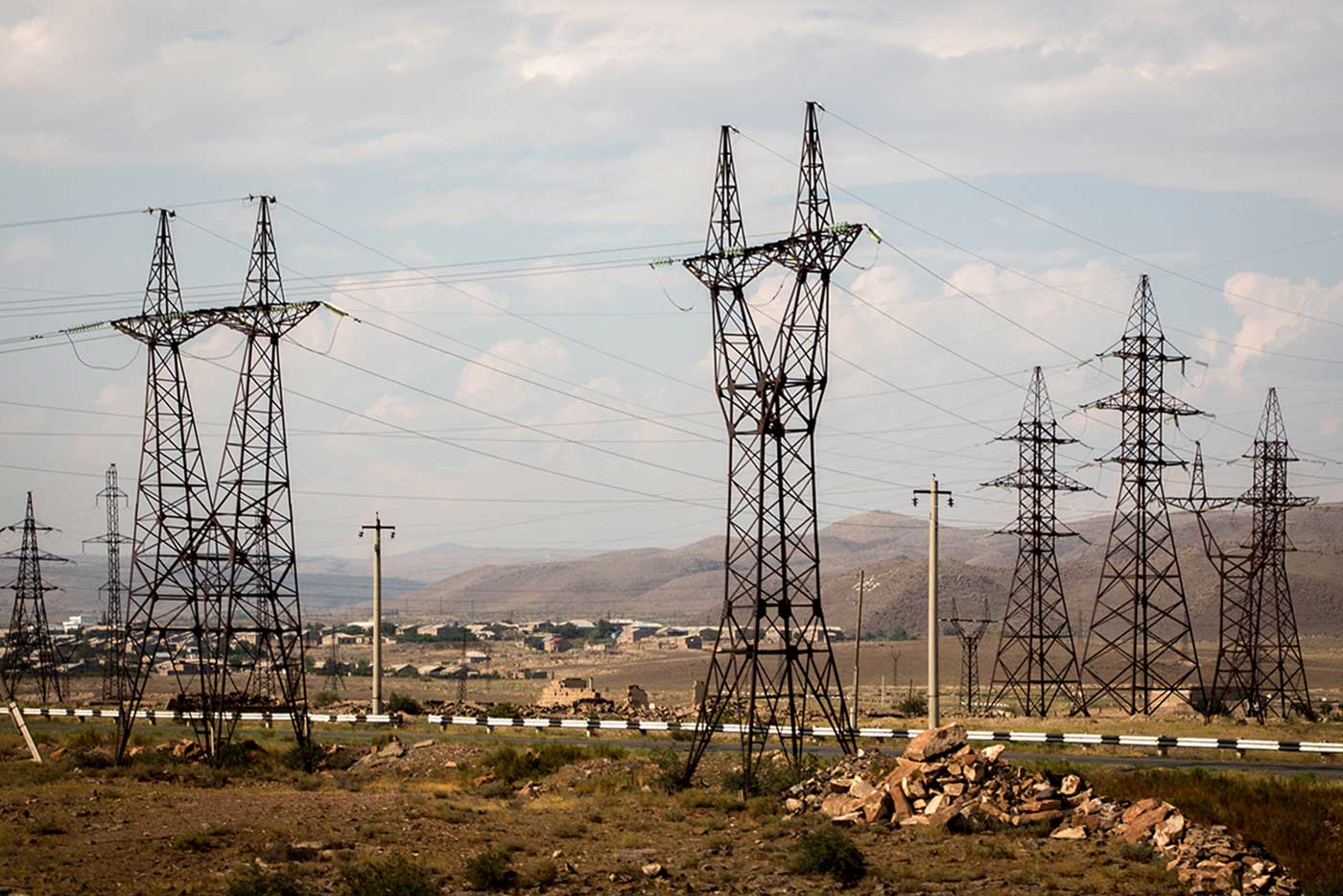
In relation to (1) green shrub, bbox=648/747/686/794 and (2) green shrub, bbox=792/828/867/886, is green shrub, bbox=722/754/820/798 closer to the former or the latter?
(1) green shrub, bbox=648/747/686/794

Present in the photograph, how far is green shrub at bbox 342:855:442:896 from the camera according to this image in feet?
85.1

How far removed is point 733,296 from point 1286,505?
44015 millimetres

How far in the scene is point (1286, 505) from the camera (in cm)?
7156

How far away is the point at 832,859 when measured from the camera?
27.9 m

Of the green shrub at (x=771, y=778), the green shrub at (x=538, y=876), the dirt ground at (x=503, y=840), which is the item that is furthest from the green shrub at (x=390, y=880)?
the green shrub at (x=771, y=778)

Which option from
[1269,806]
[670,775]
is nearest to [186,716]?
[670,775]

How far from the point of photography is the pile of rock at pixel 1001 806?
2725 cm

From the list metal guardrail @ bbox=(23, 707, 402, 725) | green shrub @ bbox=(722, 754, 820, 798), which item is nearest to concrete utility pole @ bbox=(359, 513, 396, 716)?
metal guardrail @ bbox=(23, 707, 402, 725)

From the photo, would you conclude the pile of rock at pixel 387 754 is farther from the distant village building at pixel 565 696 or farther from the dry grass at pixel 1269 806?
the dry grass at pixel 1269 806

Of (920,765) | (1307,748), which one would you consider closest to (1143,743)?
(1307,748)

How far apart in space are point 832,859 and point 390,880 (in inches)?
339

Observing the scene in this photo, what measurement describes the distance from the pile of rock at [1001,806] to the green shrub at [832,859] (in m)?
3.80

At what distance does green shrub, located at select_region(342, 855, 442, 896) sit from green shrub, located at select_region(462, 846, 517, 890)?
66cm

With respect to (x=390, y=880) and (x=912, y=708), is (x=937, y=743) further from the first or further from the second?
(x=912, y=708)
